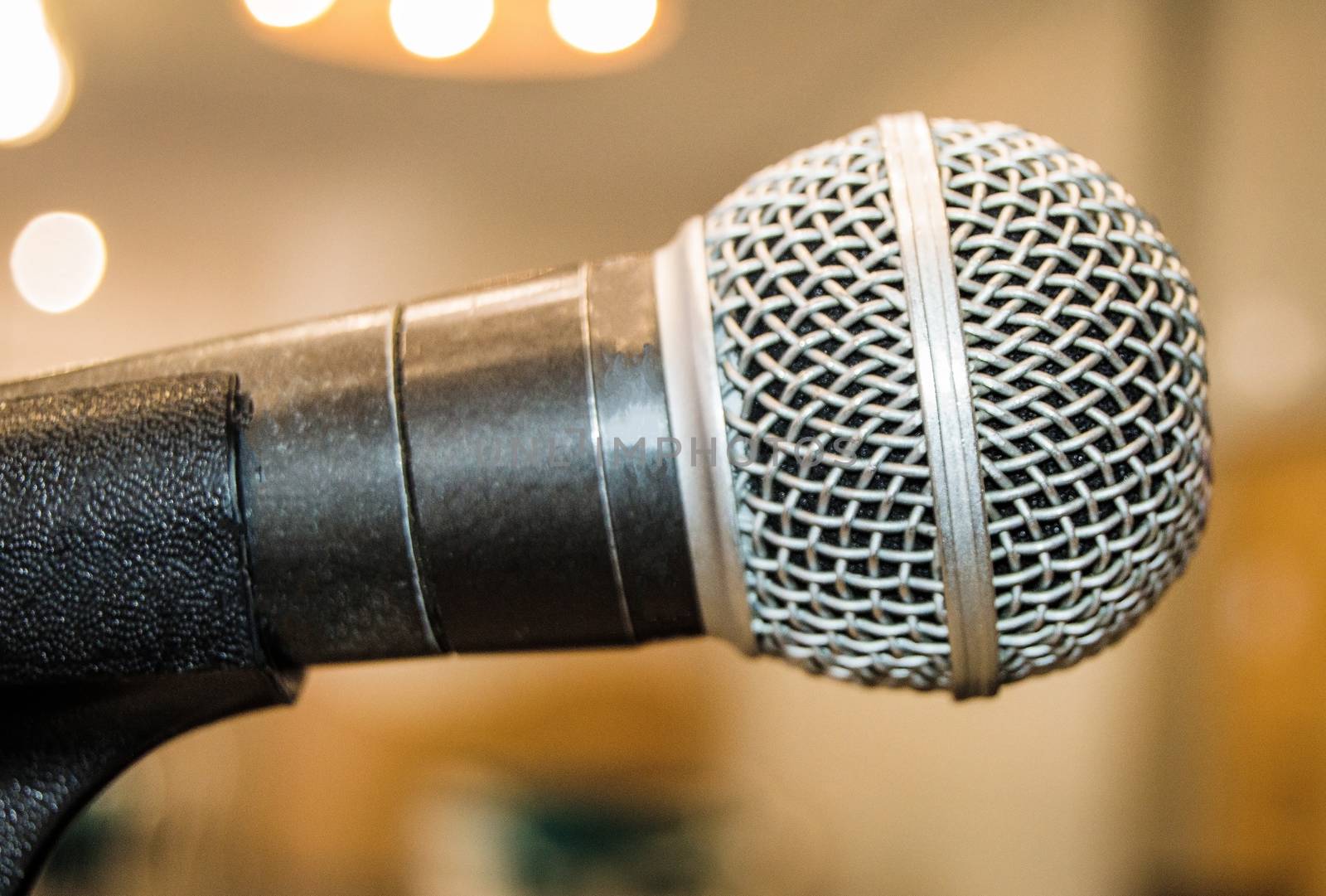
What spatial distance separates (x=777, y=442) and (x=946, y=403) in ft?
0.23

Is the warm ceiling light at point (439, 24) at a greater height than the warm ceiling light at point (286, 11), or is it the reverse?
the warm ceiling light at point (286, 11)

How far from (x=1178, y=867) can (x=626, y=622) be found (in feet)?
5.41

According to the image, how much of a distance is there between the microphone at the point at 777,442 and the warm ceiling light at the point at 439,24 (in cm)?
155

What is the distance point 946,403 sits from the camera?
15.8 inches

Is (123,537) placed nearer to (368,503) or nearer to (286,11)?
(368,503)

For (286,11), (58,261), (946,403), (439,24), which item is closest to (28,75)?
(58,261)

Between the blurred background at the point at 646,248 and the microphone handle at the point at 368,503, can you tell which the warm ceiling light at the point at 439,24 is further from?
the microphone handle at the point at 368,503

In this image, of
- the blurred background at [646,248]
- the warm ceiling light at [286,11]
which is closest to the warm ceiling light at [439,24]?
the blurred background at [646,248]

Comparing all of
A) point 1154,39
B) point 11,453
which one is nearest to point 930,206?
point 11,453

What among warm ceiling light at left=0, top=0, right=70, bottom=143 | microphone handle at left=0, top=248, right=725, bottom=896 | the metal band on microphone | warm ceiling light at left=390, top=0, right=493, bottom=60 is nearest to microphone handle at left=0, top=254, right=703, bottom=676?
microphone handle at left=0, top=248, right=725, bottom=896

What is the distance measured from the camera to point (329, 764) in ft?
6.46

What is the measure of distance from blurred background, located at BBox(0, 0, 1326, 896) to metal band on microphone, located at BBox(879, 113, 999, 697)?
1.20 m

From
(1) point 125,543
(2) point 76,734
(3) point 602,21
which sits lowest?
(2) point 76,734

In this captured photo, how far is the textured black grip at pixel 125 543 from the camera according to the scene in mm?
455
